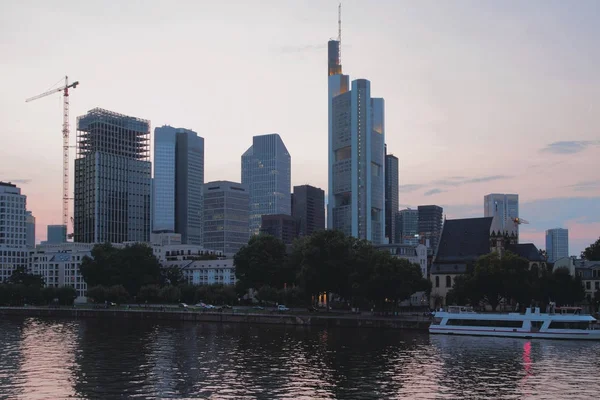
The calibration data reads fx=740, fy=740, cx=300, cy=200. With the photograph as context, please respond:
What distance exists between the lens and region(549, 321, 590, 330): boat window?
382 ft

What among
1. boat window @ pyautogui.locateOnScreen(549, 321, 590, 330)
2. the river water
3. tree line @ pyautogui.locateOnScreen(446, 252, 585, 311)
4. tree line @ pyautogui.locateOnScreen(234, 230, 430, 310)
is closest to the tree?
tree line @ pyautogui.locateOnScreen(234, 230, 430, 310)

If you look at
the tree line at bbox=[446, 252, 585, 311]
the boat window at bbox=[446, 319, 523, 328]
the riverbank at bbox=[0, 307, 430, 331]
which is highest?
the tree line at bbox=[446, 252, 585, 311]

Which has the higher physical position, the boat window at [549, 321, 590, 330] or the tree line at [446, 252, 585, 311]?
the tree line at [446, 252, 585, 311]

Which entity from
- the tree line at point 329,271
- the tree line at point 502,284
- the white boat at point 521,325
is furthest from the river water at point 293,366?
the tree line at point 502,284

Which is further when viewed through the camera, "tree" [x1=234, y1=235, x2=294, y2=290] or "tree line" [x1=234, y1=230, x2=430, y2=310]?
"tree" [x1=234, y1=235, x2=294, y2=290]

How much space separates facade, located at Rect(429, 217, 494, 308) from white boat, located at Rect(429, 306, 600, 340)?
A: 58.5 meters

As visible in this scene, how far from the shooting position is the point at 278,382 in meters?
69.0

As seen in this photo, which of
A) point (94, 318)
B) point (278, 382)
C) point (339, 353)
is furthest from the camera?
point (94, 318)

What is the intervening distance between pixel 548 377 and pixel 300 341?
44.2 m

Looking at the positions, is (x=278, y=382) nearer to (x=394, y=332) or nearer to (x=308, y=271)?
(x=394, y=332)

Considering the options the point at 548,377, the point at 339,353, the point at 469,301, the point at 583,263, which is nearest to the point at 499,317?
the point at 469,301

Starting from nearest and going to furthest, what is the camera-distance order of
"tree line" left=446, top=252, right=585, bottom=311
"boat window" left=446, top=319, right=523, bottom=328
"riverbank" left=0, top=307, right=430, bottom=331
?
"boat window" left=446, top=319, right=523, bottom=328, "riverbank" left=0, top=307, right=430, bottom=331, "tree line" left=446, top=252, right=585, bottom=311

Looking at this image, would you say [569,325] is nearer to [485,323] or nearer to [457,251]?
[485,323]

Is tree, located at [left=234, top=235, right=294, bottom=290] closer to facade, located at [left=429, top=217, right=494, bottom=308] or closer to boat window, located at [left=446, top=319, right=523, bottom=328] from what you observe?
facade, located at [left=429, top=217, right=494, bottom=308]
